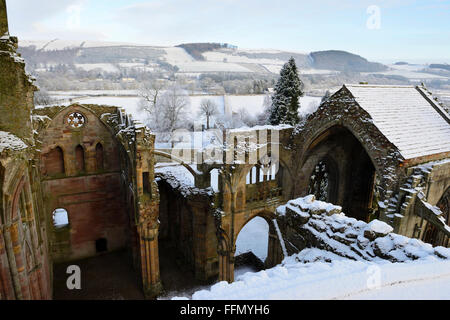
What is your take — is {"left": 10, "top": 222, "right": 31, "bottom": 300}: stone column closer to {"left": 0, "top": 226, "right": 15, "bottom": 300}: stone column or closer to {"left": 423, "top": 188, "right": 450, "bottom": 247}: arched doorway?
{"left": 0, "top": 226, "right": 15, "bottom": 300}: stone column

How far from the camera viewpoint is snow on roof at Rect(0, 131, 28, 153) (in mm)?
7970

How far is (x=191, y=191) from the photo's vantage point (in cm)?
1561

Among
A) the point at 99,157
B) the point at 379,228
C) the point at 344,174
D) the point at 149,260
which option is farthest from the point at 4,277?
the point at 344,174

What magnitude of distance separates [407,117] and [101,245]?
1799cm

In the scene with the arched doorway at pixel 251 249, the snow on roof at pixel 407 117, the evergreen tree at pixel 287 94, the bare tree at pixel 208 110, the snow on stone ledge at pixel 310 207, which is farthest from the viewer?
the bare tree at pixel 208 110

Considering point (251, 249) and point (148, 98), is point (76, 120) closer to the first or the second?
point (251, 249)

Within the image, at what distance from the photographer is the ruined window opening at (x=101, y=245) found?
59.6 ft

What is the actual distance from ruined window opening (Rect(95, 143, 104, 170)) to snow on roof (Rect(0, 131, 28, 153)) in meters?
8.52

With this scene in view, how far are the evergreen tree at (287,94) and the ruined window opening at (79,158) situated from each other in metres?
18.5

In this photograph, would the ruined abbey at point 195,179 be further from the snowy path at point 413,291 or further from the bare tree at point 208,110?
→ the bare tree at point 208,110

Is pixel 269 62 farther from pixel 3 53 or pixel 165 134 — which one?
pixel 3 53

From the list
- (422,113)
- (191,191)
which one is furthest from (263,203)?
(422,113)

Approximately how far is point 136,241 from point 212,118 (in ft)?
122

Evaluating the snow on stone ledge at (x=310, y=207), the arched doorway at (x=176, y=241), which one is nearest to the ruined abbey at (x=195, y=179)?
the arched doorway at (x=176, y=241)
